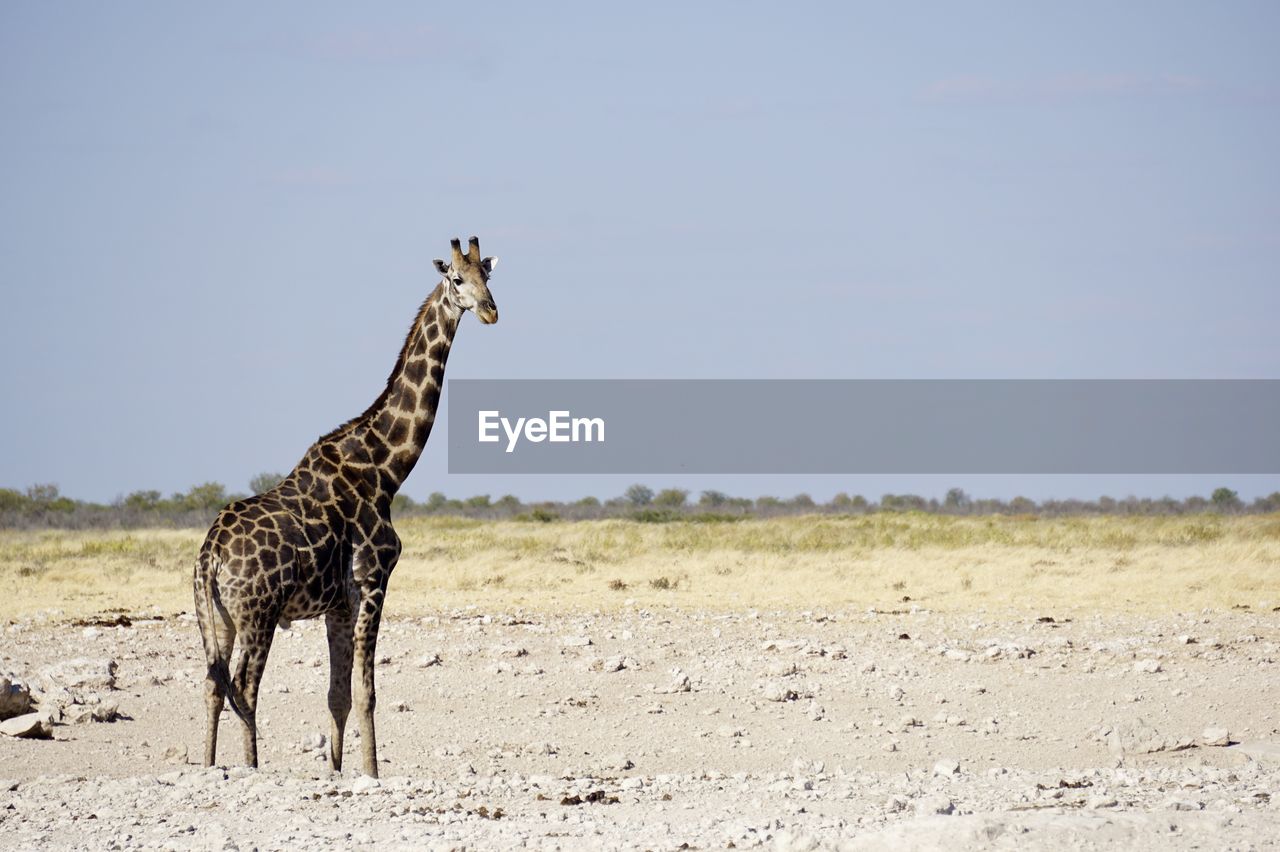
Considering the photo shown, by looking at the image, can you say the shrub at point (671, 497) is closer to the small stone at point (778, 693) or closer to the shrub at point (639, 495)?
the shrub at point (639, 495)

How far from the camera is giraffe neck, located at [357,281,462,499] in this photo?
1053 cm

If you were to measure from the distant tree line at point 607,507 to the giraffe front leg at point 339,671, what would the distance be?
44.5 metres

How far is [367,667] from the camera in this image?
10.0 m

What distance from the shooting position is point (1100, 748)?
11.9 metres

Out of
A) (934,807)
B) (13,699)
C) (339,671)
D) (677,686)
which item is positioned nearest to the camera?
(934,807)

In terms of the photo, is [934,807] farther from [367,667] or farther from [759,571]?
[759,571]

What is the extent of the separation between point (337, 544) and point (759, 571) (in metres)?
18.1

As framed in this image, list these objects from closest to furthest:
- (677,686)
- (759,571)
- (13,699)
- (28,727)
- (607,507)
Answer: (28,727) < (13,699) < (677,686) < (759,571) < (607,507)

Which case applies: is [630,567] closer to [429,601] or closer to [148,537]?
[429,601]

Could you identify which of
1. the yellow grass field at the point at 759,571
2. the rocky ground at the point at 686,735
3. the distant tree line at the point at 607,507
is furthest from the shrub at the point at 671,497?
the rocky ground at the point at 686,735

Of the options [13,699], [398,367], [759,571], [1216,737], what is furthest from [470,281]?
[759,571]

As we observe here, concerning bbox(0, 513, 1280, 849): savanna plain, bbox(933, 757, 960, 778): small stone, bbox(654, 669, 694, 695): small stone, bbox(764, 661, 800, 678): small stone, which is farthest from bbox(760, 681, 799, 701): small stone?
bbox(933, 757, 960, 778): small stone

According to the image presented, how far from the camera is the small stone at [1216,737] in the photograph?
11578mm

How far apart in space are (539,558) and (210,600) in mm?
20781
